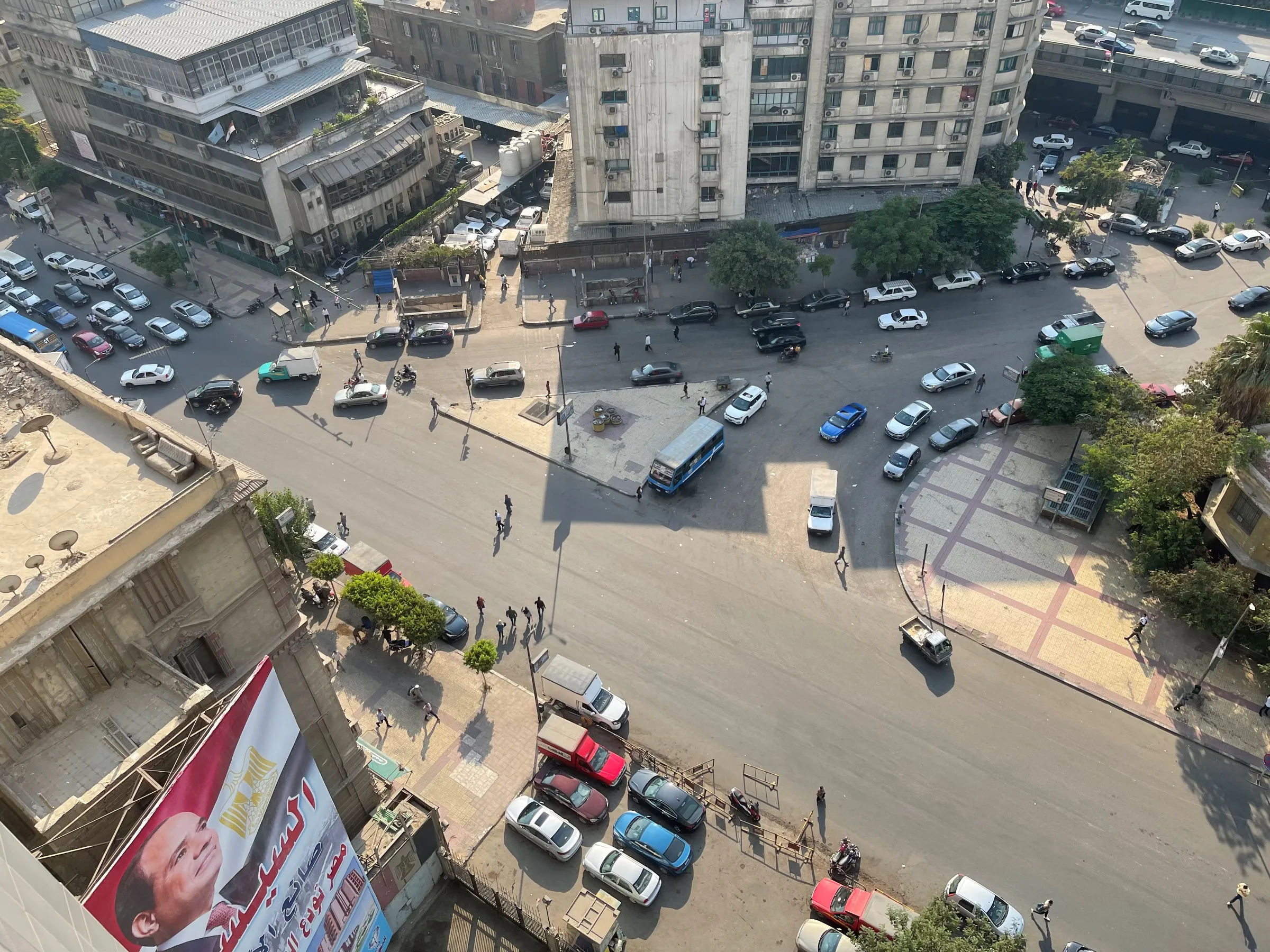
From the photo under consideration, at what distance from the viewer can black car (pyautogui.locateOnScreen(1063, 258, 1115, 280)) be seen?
70.7 m

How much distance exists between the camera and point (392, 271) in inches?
2881

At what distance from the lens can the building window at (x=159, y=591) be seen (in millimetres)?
24375

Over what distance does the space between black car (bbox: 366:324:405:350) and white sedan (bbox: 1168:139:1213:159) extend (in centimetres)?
7552

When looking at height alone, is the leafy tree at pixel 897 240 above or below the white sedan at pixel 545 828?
above

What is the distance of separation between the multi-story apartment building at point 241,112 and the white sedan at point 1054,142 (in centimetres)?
5875

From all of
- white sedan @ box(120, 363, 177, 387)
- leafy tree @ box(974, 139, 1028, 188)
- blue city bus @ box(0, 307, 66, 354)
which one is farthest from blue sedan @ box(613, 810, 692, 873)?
leafy tree @ box(974, 139, 1028, 188)

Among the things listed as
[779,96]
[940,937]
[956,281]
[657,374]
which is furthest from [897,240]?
[940,937]

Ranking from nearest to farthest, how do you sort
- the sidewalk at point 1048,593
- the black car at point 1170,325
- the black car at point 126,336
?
the sidewalk at point 1048,593 → the black car at point 1170,325 → the black car at point 126,336

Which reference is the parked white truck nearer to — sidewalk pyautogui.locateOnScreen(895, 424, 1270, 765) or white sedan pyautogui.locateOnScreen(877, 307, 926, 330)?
sidewalk pyautogui.locateOnScreen(895, 424, 1270, 765)

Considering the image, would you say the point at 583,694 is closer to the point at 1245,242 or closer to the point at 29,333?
the point at 29,333

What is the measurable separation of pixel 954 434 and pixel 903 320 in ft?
43.8

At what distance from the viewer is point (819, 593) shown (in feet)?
160

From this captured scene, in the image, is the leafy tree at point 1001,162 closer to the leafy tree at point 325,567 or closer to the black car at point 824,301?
the black car at point 824,301

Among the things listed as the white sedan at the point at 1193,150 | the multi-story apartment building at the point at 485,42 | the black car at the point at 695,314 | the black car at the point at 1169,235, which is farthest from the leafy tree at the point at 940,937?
the multi-story apartment building at the point at 485,42
